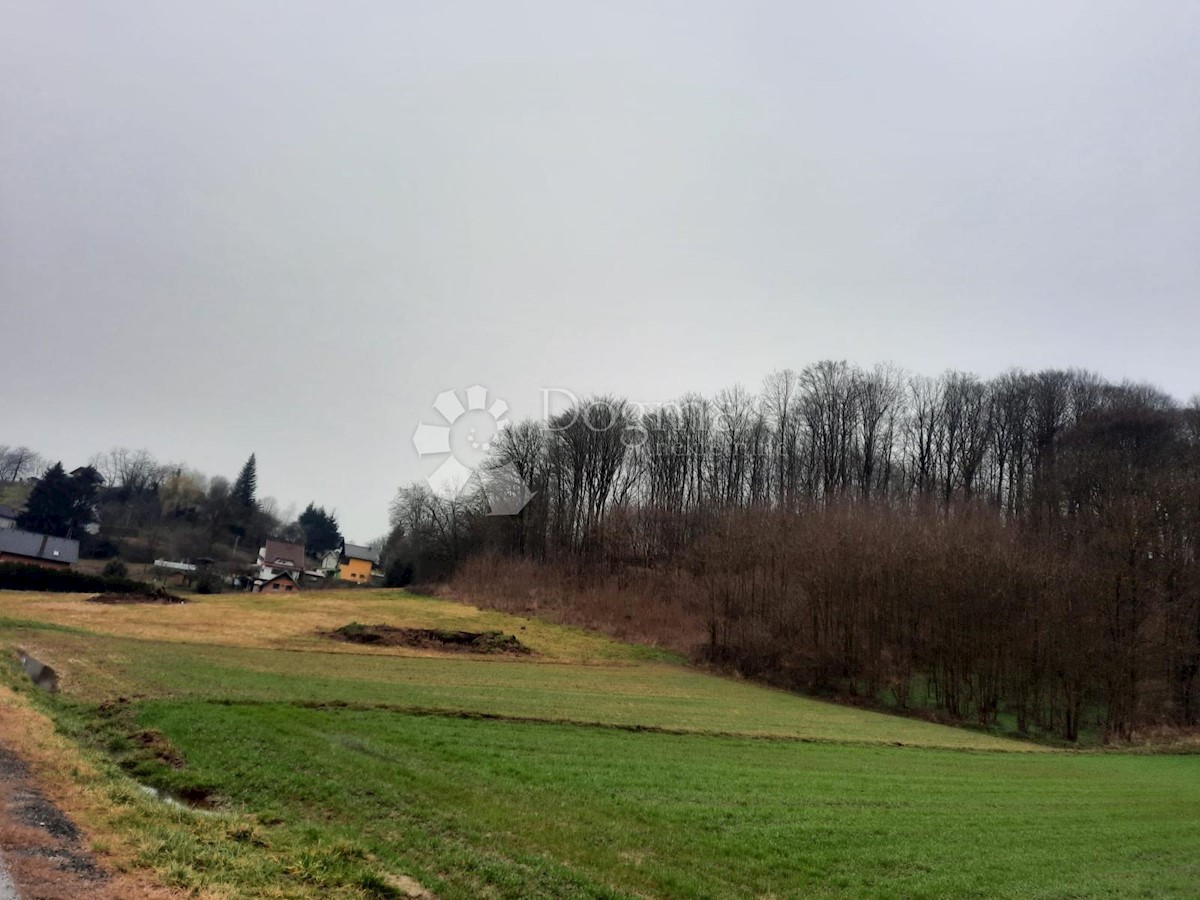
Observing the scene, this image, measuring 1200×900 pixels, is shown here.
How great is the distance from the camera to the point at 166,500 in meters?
111

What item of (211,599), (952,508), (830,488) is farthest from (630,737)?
(830,488)

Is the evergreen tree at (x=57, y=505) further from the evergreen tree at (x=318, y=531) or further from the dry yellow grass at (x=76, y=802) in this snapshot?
the dry yellow grass at (x=76, y=802)

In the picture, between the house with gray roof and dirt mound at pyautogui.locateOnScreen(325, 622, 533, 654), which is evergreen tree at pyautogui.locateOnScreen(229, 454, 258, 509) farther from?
dirt mound at pyautogui.locateOnScreen(325, 622, 533, 654)

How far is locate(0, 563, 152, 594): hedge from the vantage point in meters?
51.2

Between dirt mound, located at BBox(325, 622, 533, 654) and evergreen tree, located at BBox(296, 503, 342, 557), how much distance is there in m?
109

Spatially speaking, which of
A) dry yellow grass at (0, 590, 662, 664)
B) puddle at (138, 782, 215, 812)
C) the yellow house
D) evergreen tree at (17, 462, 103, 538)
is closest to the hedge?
dry yellow grass at (0, 590, 662, 664)

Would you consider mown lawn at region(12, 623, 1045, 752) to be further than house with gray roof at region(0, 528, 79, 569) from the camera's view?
No

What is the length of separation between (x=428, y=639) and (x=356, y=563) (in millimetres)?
Answer: 82438

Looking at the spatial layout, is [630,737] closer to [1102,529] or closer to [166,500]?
[1102,529]

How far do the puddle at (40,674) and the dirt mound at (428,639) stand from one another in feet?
57.3

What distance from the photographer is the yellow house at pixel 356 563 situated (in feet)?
378

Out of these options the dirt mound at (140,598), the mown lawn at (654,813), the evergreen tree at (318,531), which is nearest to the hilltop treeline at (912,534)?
the mown lawn at (654,813)

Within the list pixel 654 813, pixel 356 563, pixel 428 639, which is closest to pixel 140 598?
pixel 428 639

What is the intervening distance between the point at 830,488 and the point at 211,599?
51.7 meters
